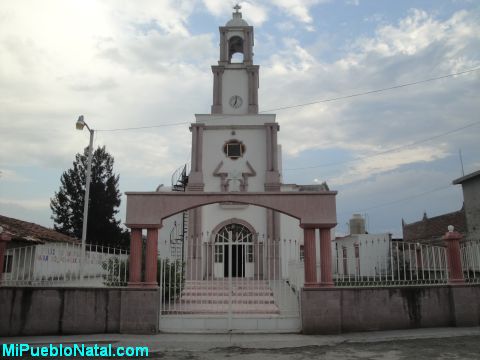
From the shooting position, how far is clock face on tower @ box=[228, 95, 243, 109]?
22.6m

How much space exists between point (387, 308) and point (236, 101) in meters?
15.7

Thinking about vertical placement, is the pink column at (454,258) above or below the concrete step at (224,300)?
above

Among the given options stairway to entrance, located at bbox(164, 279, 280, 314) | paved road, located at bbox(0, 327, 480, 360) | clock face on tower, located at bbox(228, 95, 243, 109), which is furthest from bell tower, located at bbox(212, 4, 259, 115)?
paved road, located at bbox(0, 327, 480, 360)

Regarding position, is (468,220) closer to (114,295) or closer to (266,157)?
(266,157)

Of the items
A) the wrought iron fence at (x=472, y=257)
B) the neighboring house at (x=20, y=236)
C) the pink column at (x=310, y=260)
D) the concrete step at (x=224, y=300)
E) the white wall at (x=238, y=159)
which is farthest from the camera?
the white wall at (x=238, y=159)

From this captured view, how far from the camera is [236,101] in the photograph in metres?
22.7

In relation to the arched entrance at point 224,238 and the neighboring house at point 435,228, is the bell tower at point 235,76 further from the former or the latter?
the arched entrance at point 224,238

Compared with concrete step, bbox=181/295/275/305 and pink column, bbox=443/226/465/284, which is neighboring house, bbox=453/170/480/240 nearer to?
pink column, bbox=443/226/465/284

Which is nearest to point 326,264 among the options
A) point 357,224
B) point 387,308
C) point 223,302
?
point 387,308

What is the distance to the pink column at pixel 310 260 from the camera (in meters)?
8.92

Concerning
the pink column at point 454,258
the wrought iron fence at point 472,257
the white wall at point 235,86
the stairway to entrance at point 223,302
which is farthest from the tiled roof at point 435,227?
the white wall at point 235,86

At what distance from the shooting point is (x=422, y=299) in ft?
30.2

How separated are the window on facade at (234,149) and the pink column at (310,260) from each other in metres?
12.3

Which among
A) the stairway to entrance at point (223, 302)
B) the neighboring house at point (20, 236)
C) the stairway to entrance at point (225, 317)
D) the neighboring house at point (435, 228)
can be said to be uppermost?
the neighboring house at point (435, 228)
